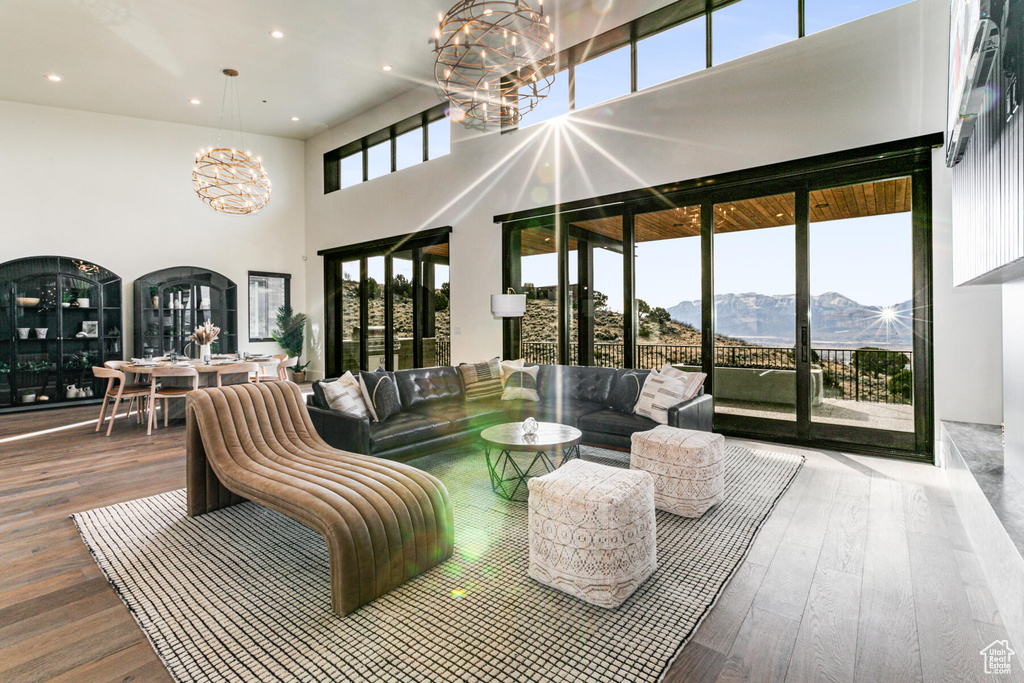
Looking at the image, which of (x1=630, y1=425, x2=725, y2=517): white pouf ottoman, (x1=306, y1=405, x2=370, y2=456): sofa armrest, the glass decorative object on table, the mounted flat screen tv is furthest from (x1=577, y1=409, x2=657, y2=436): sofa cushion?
the mounted flat screen tv

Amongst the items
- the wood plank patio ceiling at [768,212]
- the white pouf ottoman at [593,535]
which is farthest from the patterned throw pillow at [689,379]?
the white pouf ottoman at [593,535]

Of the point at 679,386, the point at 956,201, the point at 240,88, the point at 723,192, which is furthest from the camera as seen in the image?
the point at 240,88

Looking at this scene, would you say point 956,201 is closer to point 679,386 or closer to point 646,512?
point 679,386

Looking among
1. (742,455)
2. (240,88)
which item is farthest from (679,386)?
(240,88)

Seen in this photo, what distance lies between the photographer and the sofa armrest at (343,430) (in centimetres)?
343

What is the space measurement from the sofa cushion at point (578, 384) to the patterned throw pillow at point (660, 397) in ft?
1.78

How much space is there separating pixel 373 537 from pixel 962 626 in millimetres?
2397

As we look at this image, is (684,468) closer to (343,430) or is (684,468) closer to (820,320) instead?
(343,430)

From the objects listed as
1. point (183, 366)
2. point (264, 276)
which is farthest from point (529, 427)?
point (264, 276)

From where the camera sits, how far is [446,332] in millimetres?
7840

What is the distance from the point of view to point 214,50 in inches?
247

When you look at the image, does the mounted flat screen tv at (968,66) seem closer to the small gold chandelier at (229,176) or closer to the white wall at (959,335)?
the white wall at (959,335)

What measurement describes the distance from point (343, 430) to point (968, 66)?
3.86 metres

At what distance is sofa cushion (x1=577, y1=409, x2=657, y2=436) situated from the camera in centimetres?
394
